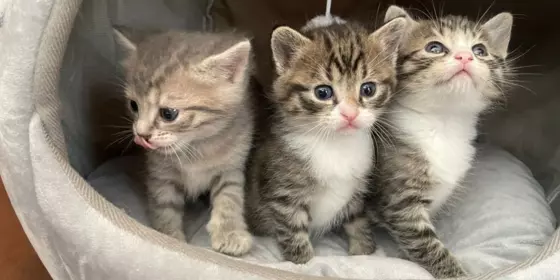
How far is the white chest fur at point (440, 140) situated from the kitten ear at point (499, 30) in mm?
195

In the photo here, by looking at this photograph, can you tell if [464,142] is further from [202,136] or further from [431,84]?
[202,136]

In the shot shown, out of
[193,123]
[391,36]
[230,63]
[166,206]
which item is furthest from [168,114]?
[391,36]

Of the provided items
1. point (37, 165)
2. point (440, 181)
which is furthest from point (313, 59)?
point (37, 165)

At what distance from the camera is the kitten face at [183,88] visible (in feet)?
4.59

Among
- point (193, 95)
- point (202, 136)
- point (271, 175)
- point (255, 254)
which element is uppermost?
point (193, 95)

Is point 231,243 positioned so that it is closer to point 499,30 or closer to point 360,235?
point 360,235

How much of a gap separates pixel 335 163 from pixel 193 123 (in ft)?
1.12

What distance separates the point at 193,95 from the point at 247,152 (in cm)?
25

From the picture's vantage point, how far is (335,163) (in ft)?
4.92

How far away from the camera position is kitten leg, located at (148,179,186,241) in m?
1.58

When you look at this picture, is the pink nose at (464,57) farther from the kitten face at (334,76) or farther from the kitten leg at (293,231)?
the kitten leg at (293,231)

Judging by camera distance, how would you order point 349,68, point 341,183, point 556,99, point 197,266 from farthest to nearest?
1. point 556,99
2. point 341,183
3. point 349,68
4. point 197,266

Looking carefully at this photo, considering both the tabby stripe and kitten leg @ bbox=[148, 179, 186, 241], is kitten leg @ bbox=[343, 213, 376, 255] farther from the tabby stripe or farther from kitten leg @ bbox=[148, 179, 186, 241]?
kitten leg @ bbox=[148, 179, 186, 241]

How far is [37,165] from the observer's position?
1.30m
